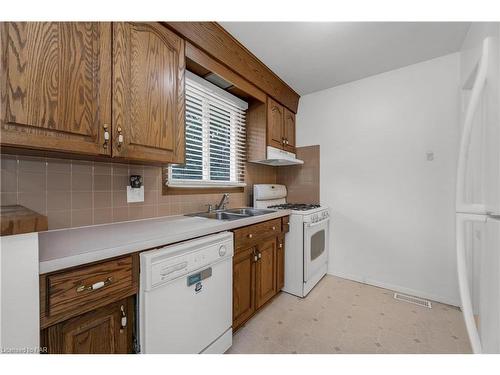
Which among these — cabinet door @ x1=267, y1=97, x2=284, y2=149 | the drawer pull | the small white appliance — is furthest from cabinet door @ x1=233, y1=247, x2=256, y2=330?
cabinet door @ x1=267, y1=97, x2=284, y2=149

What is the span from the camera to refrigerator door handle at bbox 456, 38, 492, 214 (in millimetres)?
729

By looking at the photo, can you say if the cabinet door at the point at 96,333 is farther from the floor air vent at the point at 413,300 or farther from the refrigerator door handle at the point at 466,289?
the floor air vent at the point at 413,300

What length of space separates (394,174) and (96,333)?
260 cm

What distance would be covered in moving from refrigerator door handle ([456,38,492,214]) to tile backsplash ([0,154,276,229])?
167 cm

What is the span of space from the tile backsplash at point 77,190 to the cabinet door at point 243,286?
26.9 inches

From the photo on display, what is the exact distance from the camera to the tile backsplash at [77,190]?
1017 mm

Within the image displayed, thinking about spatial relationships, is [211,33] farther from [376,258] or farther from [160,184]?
[376,258]

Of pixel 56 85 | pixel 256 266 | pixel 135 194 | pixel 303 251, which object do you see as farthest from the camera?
pixel 303 251

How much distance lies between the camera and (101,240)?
3.01 feet

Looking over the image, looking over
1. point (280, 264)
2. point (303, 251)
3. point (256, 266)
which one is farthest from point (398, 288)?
point (256, 266)

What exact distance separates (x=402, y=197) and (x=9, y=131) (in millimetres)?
2817

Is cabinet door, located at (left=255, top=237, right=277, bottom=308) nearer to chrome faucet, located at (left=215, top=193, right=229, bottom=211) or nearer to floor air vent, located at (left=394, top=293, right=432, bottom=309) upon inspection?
chrome faucet, located at (left=215, top=193, right=229, bottom=211)

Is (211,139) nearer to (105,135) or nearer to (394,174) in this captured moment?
(105,135)

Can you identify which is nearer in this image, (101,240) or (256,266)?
(101,240)
